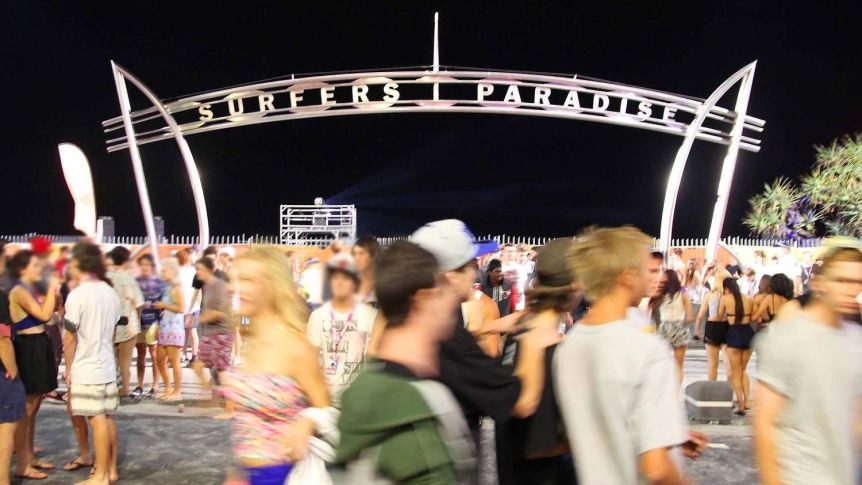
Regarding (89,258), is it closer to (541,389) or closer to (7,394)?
(7,394)

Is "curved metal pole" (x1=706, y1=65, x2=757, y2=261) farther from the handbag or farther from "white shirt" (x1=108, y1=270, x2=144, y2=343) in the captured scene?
the handbag

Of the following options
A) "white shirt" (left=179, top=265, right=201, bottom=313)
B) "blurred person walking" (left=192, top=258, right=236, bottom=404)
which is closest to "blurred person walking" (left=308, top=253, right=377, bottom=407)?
"blurred person walking" (left=192, top=258, right=236, bottom=404)

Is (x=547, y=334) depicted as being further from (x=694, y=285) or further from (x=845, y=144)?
(x=845, y=144)

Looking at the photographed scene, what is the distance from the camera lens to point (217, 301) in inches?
328

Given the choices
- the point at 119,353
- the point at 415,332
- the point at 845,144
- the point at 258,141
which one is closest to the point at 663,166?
the point at 845,144

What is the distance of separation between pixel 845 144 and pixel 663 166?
397 inches

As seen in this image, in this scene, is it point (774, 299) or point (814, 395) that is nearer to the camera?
point (814, 395)

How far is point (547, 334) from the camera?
273 centimetres

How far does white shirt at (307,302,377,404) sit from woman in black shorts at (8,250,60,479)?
286 centimetres

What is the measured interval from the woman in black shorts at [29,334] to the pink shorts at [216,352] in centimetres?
Answer: 200

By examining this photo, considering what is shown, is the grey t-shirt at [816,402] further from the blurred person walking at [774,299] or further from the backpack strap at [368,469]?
the blurred person walking at [774,299]

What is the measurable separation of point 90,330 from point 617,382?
4.59m

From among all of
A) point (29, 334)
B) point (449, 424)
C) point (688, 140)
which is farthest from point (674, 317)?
point (688, 140)

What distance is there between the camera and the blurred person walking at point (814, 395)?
2744 millimetres
